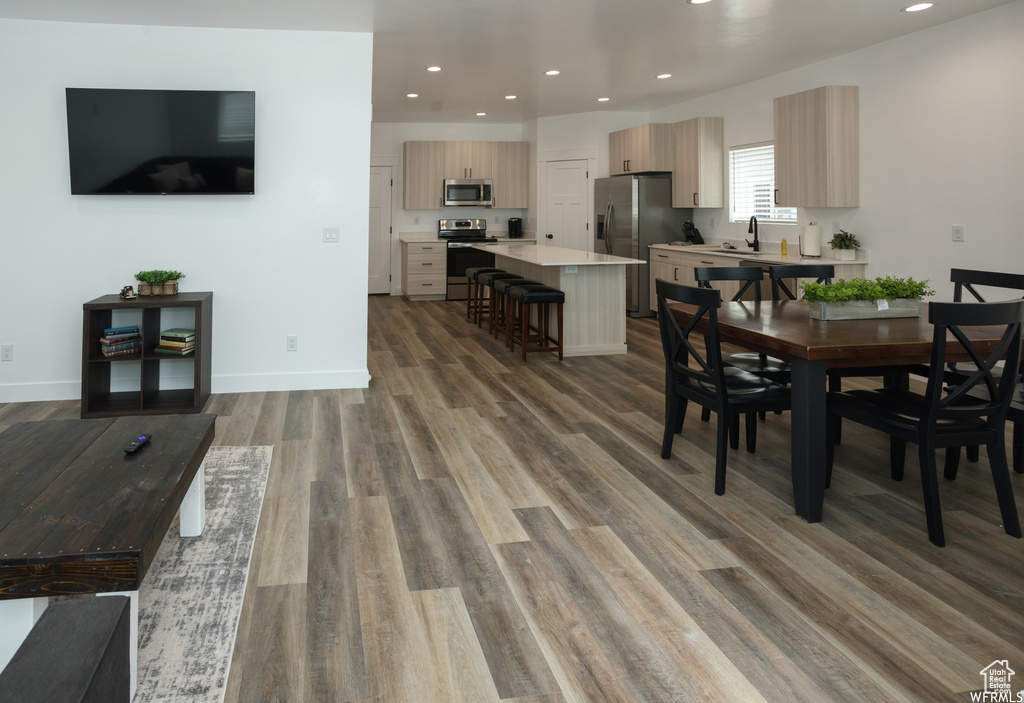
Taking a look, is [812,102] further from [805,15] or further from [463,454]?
[463,454]

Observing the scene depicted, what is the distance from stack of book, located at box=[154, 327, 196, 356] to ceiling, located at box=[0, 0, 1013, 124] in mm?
Answer: 1960

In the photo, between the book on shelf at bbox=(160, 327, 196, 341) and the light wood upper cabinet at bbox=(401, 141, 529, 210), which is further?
the light wood upper cabinet at bbox=(401, 141, 529, 210)

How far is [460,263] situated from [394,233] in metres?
1.14

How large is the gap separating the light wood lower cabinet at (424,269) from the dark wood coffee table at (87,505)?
7.54m

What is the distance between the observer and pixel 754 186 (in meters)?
7.70

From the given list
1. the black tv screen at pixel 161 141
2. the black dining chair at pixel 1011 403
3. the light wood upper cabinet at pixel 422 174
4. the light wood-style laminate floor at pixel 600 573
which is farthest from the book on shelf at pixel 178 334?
the light wood upper cabinet at pixel 422 174

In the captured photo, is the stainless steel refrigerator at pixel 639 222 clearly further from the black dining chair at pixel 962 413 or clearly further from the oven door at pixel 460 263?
the black dining chair at pixel 962 413

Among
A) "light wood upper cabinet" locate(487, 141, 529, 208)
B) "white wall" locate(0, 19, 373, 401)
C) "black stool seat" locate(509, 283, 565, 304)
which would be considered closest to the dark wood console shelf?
"white wall" locate(0, 19, 373, 401)

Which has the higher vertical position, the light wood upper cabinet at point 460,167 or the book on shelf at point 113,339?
the light wood upper cabinet at point 460,167

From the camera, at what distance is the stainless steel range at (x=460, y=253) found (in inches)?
417

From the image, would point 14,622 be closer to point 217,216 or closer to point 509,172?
point 217,216

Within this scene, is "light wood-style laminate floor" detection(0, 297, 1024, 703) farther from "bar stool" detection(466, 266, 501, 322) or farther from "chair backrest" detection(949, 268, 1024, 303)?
"bar stool" detection(466, 266, 501, 322)

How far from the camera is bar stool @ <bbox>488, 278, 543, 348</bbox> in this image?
275 inches

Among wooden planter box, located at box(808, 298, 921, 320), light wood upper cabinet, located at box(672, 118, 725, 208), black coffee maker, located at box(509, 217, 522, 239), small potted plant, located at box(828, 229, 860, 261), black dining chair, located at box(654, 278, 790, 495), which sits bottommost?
black dining chair, located at box(654, 278, 790, 495)
